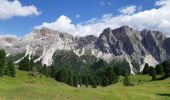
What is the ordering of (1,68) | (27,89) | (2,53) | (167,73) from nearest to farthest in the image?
(27,89)
(1,68)
(2,53)
(167,73)

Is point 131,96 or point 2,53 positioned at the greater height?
point 2,53

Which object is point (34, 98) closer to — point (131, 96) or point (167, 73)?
point (131, 96)

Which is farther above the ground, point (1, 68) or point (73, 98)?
point (1, 68)

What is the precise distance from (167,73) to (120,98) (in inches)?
4750

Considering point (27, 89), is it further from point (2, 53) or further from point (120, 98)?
point (2, 53)

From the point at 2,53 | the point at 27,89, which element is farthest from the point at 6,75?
the point at 27,89

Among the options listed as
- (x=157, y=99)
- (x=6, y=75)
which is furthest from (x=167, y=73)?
(x=157, y=99)

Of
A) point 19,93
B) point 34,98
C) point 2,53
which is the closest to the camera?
point 34,98

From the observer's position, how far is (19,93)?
58438mm

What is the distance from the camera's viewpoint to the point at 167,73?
177 meters

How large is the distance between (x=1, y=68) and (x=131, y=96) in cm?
7533

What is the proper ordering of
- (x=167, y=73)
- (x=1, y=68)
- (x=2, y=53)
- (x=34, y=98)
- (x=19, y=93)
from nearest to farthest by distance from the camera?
(x=34, y=98), (x=19, y=93), (x=1, y=68), (x=2, y=53), (x=167, y=73)

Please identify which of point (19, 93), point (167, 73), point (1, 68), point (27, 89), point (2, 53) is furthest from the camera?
point (167, 73)

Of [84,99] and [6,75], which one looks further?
[6,75]
